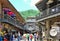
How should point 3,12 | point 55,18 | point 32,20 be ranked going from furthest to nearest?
point 32,20
point 3,12
point 55,18

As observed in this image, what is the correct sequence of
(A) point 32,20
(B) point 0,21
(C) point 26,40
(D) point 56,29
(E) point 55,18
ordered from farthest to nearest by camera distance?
(A) point 32,20
(C) point 26,40
(B) point 0,21
(E) point 55,18
(D) point 56,29

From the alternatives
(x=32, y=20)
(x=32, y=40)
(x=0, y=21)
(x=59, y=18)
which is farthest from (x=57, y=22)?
(x=32, y=20)

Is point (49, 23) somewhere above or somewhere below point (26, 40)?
above

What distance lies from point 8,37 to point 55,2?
6394 mm

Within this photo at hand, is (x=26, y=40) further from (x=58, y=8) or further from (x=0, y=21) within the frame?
(x=58, y=8)

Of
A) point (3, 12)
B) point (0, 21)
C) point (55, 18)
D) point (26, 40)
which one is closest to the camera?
point (55, 18)

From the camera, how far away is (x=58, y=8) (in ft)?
72.4

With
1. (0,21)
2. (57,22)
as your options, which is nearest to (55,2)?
(57,22)

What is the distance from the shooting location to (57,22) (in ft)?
75.9

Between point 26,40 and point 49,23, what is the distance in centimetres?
438

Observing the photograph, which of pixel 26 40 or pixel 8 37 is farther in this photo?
pixel 26 40

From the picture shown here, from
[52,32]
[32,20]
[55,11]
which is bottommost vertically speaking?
[32,20]

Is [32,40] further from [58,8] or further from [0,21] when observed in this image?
[58,8]

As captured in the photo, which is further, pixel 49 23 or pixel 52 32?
pixel 49 23
